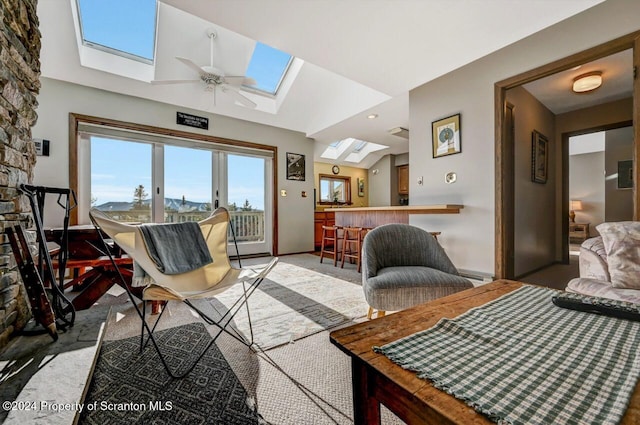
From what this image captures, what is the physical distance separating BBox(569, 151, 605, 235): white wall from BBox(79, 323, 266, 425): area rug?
27.7 feet

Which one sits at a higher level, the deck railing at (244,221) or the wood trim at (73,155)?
the wood trim at (73,155)

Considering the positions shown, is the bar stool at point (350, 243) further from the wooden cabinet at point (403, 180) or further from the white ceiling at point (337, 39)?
the wooden cabinet at point (403, 180)

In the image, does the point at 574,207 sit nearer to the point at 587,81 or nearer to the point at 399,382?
the point at 587,81

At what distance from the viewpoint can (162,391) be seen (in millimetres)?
1335

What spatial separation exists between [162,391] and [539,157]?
16.4ft

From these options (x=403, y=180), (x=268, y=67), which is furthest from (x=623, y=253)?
(x=403, y=180)

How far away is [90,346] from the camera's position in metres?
1.49

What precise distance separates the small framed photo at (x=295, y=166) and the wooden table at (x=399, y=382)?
4.66 metres

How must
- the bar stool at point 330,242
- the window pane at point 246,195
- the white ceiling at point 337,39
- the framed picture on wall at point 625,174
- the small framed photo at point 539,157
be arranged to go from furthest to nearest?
the window pane at point 246,195 < the bar stool at point 330,242 < the framed picture on wall at point 625,174 < the small framed photo at point 539,157 < the white ceiling at point 337,39

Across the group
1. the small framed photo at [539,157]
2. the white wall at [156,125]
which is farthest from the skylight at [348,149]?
the small framed photo at [539,157]

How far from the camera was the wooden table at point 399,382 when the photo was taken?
532 millimetres

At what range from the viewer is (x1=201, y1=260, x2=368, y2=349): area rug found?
6.52 feet

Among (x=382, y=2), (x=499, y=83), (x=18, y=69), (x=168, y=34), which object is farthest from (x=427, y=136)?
(x=18, y=69)

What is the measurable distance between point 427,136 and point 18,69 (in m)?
3.80
